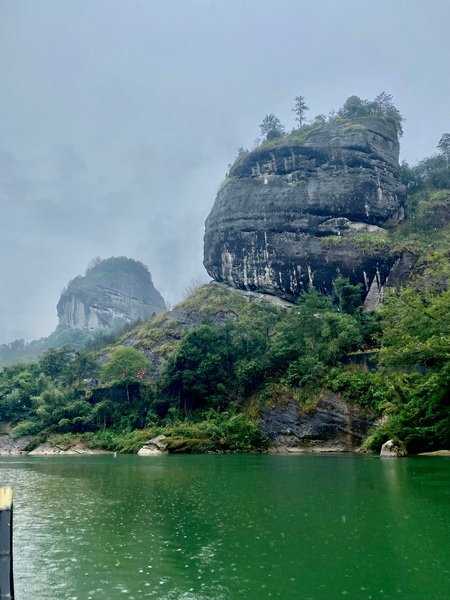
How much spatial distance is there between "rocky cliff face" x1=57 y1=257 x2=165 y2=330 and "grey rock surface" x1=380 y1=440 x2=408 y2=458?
13193 cm

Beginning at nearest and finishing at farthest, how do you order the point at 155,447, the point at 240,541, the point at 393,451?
the point at 240,541
the point at 393,451
the point at 155,447

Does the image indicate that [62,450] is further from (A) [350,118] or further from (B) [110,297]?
(B) [110,297]

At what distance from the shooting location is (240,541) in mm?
9414

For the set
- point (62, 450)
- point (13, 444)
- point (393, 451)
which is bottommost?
point (62, 450)

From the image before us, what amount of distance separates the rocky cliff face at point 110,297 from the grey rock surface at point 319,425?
118m

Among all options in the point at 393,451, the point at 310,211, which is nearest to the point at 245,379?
the point at 393,451

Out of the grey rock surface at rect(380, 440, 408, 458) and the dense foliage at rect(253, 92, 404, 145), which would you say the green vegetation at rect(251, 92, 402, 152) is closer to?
the dense foliage at rect(253, 92, 404, 145)

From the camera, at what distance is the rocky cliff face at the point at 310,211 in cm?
6278

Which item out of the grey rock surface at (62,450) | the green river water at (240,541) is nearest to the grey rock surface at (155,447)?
the grey rock surface at (62,450)

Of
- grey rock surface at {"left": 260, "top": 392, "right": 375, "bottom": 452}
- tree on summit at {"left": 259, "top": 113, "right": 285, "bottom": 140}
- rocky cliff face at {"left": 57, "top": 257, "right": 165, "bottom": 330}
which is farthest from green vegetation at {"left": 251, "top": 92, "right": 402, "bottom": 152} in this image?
rocky cliff face at {"left": 57, "top": 257, "right": 165, "bottom": 330}

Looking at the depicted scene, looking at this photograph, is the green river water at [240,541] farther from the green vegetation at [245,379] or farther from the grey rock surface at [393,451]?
the green vegetation at [245,379]

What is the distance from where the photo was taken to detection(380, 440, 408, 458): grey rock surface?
89.0 ft

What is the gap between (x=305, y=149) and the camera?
72.0 m

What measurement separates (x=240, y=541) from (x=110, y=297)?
167 m
